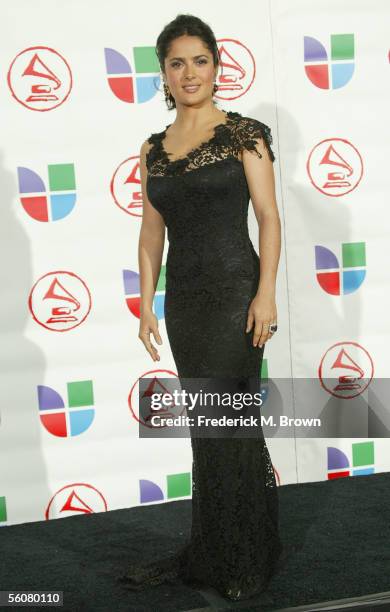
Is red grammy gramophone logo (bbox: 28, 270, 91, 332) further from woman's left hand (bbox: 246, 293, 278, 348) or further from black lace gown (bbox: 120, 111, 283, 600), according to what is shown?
woman's left hand (bbox: 246, 293, 278, 348)

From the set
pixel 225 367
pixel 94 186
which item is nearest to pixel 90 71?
pixel 94 186

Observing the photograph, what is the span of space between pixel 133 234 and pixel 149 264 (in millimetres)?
833

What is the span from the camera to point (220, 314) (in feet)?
9.34

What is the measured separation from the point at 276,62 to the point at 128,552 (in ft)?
7.59

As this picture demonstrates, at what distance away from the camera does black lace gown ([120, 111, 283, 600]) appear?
279cm

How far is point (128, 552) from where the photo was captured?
3.47 meters

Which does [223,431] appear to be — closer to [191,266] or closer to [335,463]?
[191,266]

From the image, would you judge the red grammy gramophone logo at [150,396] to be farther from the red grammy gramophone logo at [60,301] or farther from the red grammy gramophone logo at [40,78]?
the red grammy gramophone logo at [40,78]

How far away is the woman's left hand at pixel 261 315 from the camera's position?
280cm

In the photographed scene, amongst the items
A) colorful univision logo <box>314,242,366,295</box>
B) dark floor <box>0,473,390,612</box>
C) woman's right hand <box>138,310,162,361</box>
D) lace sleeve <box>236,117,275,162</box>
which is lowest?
dark floor <box>0,473,390,612</box>

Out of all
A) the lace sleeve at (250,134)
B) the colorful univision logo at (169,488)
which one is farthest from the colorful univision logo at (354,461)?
the lace sleeve at (250,134)

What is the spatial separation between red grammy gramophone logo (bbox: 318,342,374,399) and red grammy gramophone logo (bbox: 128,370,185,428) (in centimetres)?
75

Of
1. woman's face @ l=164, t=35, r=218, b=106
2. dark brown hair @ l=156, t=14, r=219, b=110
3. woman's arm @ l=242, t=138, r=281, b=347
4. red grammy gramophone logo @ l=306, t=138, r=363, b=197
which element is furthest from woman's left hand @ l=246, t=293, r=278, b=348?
red grammy gramophone logo @ l=306, t=138, r=363, b=197

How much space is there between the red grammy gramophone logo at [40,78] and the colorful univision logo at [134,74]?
199 millimetres
